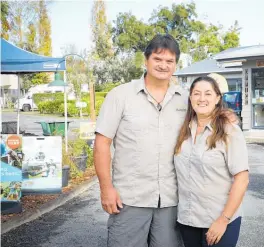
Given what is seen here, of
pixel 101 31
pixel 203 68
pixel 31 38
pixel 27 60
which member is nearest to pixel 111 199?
pixel 27 60

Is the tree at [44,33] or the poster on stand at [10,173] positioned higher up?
the tree at [44,33]

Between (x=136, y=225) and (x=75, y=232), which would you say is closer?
(x=136, y=225)

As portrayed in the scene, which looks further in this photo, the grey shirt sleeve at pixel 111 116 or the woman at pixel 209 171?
the grey shirt sleeve at pixel 111 116

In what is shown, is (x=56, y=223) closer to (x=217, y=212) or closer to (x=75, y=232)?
(x=75, y=232)

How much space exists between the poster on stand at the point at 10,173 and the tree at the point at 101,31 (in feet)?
142

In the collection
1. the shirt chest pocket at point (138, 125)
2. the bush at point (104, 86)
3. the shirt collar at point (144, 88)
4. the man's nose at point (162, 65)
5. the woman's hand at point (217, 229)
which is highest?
the bush at point (104, 86)

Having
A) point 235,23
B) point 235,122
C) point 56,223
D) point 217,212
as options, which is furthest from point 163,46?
point 235,23

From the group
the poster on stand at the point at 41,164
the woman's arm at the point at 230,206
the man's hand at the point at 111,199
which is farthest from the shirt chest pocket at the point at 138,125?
the poster on stand at the point at 41,164

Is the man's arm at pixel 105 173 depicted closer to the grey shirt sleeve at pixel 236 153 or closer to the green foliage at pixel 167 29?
the grey shirt sleeve at pixel 236 153

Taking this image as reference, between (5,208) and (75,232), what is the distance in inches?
40.4

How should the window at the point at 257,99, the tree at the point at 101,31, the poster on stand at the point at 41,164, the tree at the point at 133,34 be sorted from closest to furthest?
the poster on stand at the point at 41,164
the window at the point at 257,99
the tree at the point at 101,31
the tree at the point at 133,34

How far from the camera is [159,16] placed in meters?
54.3

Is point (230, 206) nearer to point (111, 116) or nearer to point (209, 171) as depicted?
point (209, 171)

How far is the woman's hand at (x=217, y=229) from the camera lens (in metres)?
2.55
